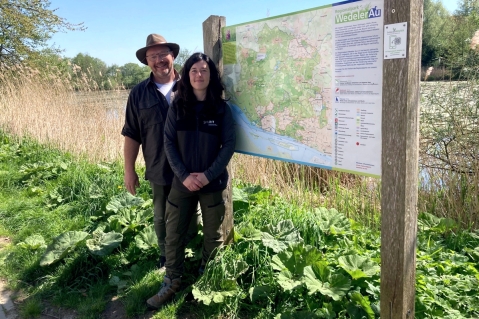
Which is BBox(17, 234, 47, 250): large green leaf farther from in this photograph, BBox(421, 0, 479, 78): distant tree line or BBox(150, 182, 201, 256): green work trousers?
BBox(421, 0, 479, 78): distant tree line

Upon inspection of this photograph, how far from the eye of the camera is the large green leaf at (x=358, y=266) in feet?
8.34

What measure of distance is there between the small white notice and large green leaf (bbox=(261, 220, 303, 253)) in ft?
5.56

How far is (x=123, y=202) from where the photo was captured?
4496mm

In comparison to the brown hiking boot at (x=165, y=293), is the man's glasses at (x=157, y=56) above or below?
above

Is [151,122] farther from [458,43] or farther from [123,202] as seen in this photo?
[458,43]

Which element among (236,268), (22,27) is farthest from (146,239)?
(22,27)

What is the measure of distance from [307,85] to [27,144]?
25.0ft

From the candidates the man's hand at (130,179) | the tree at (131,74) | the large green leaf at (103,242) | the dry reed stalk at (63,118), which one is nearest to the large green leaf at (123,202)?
the large green leaf at (103,242)

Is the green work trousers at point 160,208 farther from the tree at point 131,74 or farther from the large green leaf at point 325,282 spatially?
the tree at point 131,74

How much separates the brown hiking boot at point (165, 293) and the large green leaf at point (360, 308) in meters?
1.32

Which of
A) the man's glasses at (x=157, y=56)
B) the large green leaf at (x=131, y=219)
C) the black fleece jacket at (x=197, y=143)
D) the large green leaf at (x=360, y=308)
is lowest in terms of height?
the large green leaf at (x=360, y=308)

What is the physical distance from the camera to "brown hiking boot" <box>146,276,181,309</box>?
294 cm

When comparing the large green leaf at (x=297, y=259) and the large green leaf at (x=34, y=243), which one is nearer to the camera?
the large green leaf at (x=297, y=259)

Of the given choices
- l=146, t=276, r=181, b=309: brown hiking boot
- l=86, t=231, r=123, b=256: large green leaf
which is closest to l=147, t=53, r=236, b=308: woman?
l=146, t=276, r=181, b=309: brown hiking boot
